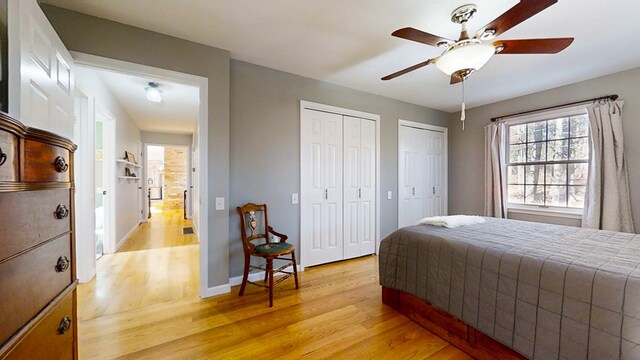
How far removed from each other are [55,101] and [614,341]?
10.8 ft

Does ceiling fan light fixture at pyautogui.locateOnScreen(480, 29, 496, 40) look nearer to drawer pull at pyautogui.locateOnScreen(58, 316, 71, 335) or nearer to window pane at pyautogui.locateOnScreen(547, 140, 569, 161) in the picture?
drawer pull at pyautogui.locateOnScreen(58, 316, 71, 335)

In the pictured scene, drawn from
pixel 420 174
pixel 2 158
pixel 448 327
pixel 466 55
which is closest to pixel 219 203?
pixel 2 158

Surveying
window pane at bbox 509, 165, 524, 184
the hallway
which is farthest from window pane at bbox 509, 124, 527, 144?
the hallway

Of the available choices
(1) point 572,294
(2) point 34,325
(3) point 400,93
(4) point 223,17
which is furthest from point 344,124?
(2) point 34,325

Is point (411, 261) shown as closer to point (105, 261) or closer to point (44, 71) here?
point (44, 71)

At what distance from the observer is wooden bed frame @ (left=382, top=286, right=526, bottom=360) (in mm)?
1509

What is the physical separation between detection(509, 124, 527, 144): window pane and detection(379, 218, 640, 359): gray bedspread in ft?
7.30

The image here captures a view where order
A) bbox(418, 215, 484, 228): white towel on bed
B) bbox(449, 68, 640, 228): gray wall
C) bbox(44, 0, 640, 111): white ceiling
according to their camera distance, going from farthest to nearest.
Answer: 1. bbox(449, 68, 640, 228): gray wall
2. bbox(418, 215, 484, 228): white towel on bed
3. bbox(44, 0, 640, 111): white ceiling

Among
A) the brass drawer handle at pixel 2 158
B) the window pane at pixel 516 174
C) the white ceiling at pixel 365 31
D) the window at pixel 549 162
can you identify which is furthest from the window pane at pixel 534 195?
the brass drawer handle at pixel 2 158

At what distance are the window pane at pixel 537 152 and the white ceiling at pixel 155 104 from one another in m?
4.83

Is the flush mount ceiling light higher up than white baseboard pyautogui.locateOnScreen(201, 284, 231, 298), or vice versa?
the flush mount ceiling light

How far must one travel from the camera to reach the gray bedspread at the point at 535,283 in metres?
1.12

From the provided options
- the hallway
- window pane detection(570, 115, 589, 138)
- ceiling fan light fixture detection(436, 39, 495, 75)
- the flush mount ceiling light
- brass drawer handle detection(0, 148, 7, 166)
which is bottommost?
the hallway

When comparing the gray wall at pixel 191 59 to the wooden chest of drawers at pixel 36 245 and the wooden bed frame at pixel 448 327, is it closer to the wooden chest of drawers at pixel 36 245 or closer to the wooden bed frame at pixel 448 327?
the wooden chest of drawers at pixel 36 245
